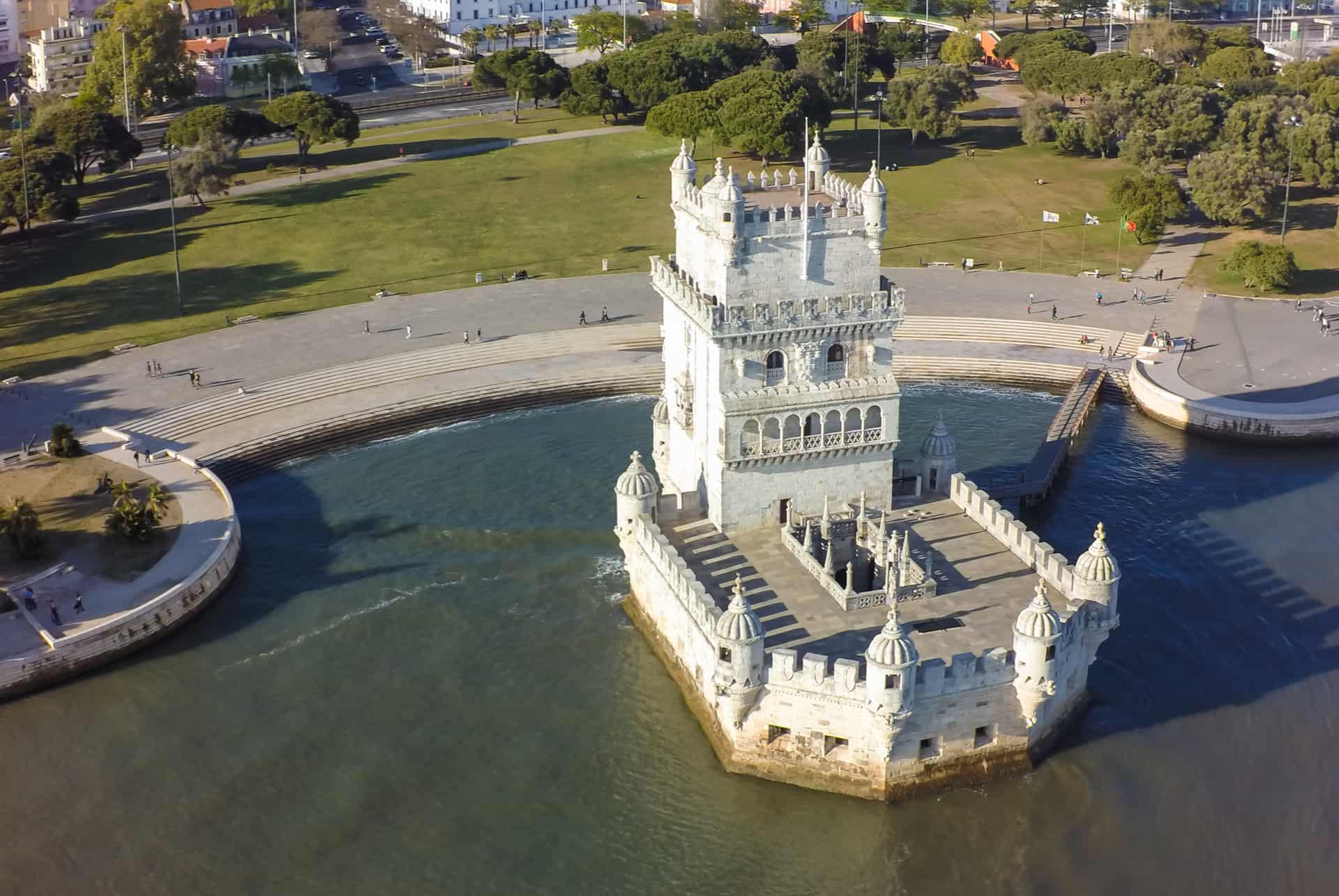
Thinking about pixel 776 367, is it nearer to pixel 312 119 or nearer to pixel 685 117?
pixel 685 117

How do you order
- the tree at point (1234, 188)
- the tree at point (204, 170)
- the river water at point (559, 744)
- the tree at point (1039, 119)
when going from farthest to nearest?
the tree at point (1039, 119)
the tree at point (204, 170)
the tree at point (1234, 188)
the river water at point (559, 744)

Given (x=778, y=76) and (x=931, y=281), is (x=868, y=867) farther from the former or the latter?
(x=778, y=76)

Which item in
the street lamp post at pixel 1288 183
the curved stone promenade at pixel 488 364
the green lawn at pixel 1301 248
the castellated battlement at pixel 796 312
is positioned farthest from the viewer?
the street lamp post at pixel 1288 183

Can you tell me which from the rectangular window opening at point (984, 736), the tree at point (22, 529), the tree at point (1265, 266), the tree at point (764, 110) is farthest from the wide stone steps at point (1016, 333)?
the tree at point (22, 529)

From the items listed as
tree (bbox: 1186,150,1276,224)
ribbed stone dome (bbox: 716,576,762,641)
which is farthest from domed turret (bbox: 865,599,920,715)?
tree (bbox: 1186,150,1276,224)

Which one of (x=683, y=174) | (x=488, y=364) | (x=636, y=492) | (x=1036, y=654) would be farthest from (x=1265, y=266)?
(x=1036, y=654)

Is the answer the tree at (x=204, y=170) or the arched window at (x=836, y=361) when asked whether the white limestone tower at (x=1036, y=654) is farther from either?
the tree at (x=204, y=170)

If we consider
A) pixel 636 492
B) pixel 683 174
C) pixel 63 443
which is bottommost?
pixel 63 443
